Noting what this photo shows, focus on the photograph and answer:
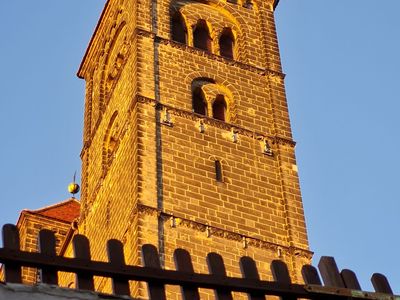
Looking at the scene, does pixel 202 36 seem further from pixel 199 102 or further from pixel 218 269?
pixel 218 269

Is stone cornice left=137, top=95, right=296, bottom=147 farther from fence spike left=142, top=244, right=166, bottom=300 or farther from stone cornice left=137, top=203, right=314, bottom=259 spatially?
fence spike left=142, top=244, right=166, bottom=300

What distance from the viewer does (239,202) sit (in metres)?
17.3

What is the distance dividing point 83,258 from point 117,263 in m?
0.16

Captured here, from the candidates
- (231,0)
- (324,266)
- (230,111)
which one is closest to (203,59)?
(230,111)

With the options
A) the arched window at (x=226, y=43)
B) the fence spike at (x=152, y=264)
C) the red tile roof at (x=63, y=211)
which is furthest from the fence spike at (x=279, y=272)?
the red tile roof at (x=63, y=211)

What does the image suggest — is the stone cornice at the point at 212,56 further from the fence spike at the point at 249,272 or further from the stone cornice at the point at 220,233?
the fence spike at the point at 249,272

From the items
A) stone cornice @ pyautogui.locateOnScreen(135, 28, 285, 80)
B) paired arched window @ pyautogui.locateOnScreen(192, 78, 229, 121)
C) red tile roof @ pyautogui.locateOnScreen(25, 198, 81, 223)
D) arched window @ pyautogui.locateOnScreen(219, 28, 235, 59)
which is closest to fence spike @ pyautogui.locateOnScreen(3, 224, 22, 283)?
paired arched window @ pyautogui.locateOnScreen(192, 78, 229, 121)

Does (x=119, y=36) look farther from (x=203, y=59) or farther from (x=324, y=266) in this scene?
(x=324, y=266)

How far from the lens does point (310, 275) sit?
4.76 meters

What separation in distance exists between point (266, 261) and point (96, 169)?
17.4 ft

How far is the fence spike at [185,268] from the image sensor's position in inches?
175

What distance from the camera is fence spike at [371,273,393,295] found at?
4.87m

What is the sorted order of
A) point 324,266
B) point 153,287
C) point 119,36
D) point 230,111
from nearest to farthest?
point 153,287, point 324,266, point 230,111, point 119,36

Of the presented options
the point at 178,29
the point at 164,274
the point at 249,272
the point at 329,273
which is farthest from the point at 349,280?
the point at 178,29
